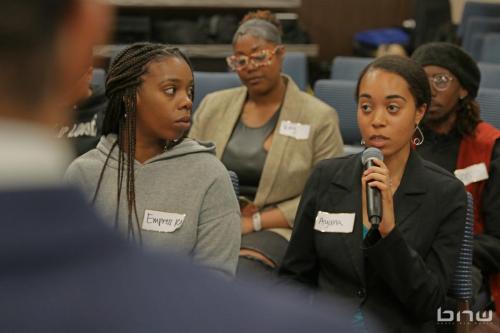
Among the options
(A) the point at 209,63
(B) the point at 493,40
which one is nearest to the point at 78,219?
(B) the point at 493,40

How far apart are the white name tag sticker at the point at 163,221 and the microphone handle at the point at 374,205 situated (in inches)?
20.3

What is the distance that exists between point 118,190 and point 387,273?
0.76m

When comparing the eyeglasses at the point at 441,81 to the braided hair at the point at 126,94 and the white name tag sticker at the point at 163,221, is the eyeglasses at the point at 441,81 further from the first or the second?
the white name tag sticker at the point at 163,221

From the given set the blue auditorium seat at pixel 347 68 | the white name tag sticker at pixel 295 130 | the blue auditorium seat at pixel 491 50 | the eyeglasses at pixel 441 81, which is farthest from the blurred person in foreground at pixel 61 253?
the blue auditorium seat at pixel 491 50

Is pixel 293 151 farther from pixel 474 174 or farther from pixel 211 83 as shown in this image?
pixel 211 83

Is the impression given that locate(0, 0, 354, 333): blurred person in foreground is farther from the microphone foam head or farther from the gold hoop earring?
the gold hoop earring

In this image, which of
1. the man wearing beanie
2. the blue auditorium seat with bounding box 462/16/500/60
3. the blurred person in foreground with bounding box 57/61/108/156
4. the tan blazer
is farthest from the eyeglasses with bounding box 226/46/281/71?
the blue auditorium seat with bounding box 462/16/500/60

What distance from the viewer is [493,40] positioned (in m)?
6.25

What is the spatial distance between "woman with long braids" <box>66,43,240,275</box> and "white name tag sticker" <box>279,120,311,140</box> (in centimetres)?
109

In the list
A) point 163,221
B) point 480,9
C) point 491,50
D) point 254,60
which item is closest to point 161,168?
point 163,221

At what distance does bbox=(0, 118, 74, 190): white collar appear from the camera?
0.42 meters

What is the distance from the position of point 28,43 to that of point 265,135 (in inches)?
120

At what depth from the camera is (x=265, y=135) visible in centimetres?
352

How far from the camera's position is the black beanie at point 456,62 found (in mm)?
3119
